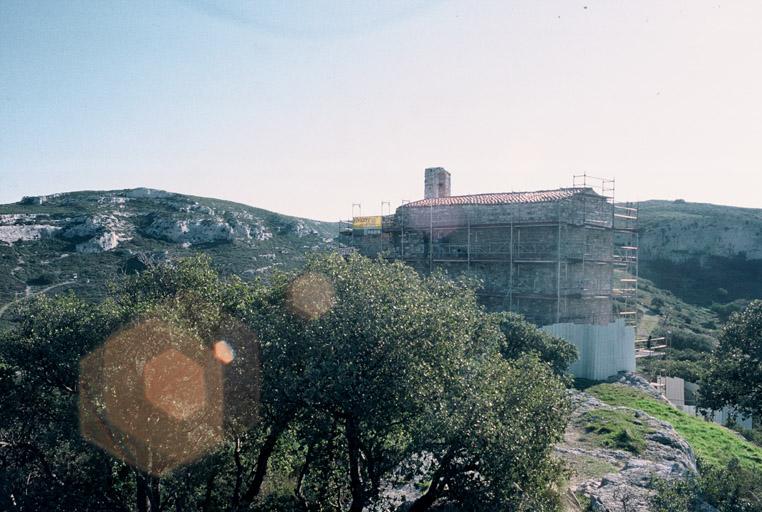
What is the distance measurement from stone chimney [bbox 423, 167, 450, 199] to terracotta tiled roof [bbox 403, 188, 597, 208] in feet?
6.11

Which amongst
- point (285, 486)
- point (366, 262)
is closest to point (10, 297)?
point (285, 486)

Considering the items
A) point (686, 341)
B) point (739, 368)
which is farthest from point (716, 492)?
point (686, 341)

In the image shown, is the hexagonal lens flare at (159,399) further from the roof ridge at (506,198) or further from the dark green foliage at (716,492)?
the roof ridge at (506,198)

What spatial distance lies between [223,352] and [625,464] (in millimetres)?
11729

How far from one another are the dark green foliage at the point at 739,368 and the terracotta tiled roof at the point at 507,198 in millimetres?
13245

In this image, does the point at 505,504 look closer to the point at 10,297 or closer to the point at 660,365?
the point at 660,365

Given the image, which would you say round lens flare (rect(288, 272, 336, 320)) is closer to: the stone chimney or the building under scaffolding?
the building under scaffolding

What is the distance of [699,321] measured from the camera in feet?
188

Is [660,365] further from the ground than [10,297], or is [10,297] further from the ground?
[10,297]

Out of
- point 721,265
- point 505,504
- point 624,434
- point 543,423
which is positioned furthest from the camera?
point 721,265

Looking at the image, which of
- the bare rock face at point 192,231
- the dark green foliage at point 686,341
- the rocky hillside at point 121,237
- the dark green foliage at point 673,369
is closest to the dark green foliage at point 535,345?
the dark green foliage at point 673,369

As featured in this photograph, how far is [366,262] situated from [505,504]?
18.9ft

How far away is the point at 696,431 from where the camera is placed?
21297 mm

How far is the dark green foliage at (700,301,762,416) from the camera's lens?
1728 centimetres
